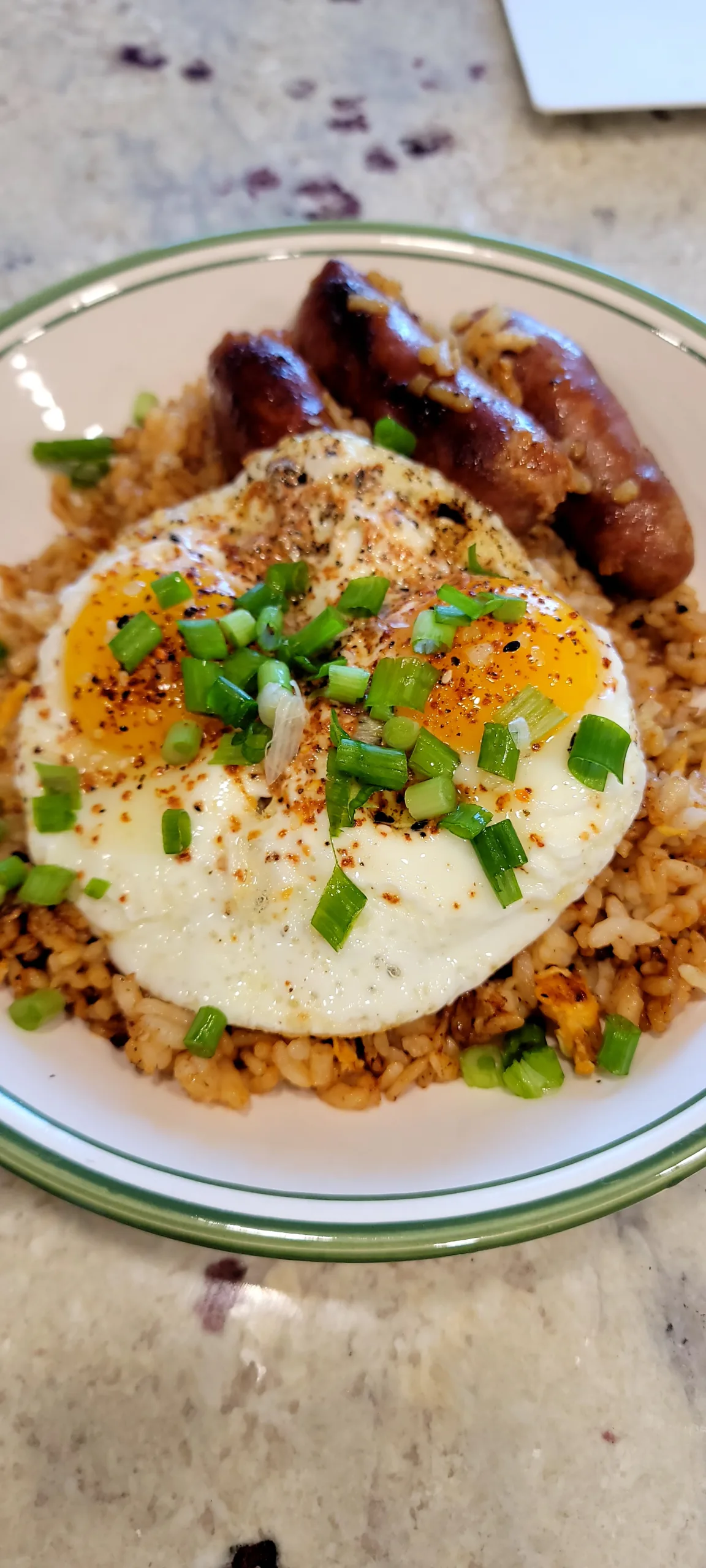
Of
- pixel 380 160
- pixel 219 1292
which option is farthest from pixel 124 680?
pixel 380 160

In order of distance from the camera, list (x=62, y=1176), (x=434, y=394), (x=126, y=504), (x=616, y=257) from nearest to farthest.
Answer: (x=62, y=1176) < (x=434, y=394) < (x=126, y=504) < (x=616, y=257)

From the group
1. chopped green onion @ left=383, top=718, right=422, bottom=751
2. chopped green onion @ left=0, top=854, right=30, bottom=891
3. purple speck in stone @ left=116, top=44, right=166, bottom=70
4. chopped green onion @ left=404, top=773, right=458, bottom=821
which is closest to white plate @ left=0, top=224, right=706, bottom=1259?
chopped green onion @ left=0, top=854, right=30, bottom=891

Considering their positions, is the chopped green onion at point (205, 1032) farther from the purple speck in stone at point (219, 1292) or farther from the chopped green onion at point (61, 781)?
the chopped green onion at point (61, 781)

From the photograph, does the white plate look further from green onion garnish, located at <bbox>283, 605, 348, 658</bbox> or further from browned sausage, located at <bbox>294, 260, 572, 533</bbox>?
green onion garnish, located at <bbox>283, 605, 348, 658</bbox>

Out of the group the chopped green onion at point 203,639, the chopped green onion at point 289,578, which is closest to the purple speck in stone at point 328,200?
the chopped green onion at point 289,578

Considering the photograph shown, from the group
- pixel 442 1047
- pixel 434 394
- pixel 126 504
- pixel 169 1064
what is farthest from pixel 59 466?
pixel 442 1047

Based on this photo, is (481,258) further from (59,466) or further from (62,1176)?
(62,1176)

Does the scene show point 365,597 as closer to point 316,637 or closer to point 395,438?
point 316,637
